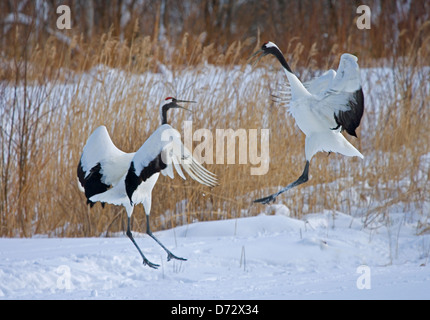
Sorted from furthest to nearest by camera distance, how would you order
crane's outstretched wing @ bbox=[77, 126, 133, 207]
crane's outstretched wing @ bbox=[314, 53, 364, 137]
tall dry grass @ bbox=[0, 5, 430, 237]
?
tall dry grass @ bbox=[0, 5, 430, 237]
crane's outstretched wing @ bbox=[77, 126, 133, 207]
crane's outstretched wing @ bbox=[314, 53, 364, 137]

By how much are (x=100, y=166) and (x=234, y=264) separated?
968mm

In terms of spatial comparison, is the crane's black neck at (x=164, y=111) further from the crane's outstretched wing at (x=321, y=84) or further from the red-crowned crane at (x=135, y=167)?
the crane's outstretched wing at (x=321, y=84)

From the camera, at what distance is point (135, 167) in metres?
2.60

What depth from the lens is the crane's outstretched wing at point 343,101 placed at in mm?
2506

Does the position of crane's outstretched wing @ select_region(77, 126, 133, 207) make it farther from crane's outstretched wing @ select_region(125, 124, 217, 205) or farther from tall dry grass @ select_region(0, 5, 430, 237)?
tall dry grass @ select_region(0, 5, 430, 237)

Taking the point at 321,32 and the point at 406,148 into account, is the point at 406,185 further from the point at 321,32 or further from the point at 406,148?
the point at 321,32

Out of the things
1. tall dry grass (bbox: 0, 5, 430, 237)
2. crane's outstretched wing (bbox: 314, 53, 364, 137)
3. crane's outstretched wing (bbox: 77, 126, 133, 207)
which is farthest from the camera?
tall dry grass (bbox: 0, 5, 430, 237)

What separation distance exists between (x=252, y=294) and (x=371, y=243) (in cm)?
155

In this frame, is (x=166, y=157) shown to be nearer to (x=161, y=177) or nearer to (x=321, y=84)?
(x=321, y=84)

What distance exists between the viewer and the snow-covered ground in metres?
2.74

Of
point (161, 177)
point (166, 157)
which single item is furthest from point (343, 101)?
point (161, 177)

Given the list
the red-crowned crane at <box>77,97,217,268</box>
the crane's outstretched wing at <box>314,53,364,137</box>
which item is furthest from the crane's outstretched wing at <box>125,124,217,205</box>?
the crane's outstretched wing at <box>314,53,364,137</box>

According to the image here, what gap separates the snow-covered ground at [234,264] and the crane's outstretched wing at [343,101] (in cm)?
70

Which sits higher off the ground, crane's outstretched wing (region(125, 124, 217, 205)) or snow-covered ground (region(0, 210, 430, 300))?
crane's outstretched wing (region(125, 124, 217, 205))
